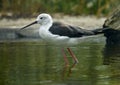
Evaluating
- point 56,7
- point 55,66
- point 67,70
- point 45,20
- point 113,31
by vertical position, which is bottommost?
point 56,7

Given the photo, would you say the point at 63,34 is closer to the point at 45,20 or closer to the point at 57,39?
the point at 57,39

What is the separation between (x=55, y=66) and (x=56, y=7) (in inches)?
368

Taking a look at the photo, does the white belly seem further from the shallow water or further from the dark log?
the dark log

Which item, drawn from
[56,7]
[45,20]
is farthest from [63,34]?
[56,7]

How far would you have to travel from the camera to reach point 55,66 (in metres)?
10.0

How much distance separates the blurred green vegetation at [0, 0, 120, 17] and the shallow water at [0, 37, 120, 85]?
14.4ft

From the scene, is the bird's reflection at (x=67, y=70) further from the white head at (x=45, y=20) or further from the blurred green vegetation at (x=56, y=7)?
the blurred green vegetation at (x=56, y=7)

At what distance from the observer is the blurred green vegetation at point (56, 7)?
1808cm

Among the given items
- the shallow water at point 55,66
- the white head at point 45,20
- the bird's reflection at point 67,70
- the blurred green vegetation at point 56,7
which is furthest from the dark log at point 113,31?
the blurred green vegetation at point 56,7

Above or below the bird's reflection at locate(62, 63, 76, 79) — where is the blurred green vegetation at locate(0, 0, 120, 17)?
below

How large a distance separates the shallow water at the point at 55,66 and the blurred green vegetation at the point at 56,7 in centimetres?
440

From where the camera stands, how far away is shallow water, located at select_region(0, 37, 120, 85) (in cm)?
849

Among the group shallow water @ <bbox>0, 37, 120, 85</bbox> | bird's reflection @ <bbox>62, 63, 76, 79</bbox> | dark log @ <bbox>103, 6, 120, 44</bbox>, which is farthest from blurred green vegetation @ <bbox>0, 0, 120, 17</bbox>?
bird's reflection @ <bbox>62, 63, 76, 79</bbox>

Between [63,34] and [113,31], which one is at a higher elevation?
[63,34]
